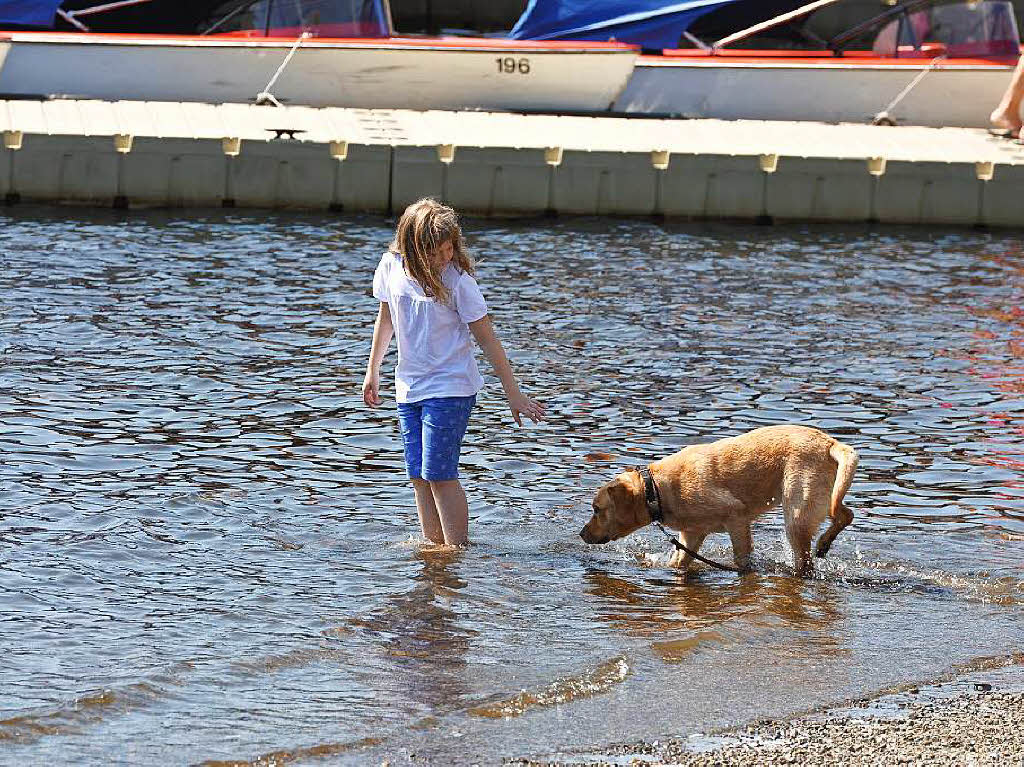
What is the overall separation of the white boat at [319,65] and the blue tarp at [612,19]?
42 cm

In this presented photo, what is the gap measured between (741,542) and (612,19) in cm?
1577

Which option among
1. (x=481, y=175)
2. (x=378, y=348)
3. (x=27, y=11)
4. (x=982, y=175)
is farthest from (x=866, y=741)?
(x=27, y=11)

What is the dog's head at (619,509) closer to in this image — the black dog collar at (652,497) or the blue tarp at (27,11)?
the black dog collar at (652,497)

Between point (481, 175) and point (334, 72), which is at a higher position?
point (334, 72)

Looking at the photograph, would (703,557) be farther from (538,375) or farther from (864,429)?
(538,375)

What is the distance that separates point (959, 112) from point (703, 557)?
15.6m

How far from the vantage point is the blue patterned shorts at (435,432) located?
812 centimetres

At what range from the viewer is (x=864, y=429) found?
11406 mm

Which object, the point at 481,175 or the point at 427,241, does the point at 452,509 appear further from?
the point at 481,175

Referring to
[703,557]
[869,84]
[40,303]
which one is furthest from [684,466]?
[869,84]

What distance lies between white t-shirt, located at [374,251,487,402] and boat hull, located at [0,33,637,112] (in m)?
15.1

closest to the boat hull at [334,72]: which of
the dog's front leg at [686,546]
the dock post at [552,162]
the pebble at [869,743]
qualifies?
the dock post at [552,162]

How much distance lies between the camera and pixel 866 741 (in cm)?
619

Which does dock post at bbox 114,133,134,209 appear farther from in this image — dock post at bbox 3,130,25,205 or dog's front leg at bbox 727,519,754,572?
dog's front leg at bbox 727,519,754,572
